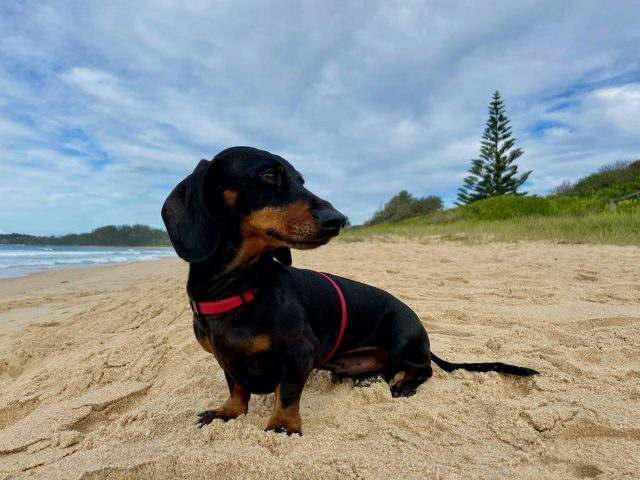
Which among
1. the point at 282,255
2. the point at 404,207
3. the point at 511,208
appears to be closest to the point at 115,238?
the point at 404,207

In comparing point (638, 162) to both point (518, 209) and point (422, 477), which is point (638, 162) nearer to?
point (518, 209)

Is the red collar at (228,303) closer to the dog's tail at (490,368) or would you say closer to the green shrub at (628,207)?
the dog's tail at (490,368)

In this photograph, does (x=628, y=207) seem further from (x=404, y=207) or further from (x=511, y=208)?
(x=404, y=207)

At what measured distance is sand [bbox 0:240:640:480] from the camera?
1624 mm

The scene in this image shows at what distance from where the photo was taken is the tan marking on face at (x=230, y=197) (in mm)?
2117

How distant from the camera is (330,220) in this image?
192 centimetres

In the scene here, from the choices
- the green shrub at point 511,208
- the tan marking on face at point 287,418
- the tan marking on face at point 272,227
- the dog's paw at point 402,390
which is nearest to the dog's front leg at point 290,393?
the tan marking on face at point 287,418

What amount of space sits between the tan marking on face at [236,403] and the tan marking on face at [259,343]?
0.37m

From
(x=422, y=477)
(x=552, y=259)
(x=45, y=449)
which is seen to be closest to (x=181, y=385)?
(x=45, y=449)

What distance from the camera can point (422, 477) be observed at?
4.99 ft

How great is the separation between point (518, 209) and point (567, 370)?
1965 cm

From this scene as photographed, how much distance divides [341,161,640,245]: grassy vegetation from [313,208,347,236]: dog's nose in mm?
9937

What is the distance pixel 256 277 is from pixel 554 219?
15.8 metres

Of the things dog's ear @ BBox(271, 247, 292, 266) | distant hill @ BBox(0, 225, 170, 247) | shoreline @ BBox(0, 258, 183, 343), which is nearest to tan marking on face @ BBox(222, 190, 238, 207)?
dog's ear @ BBox(271, 247, 292, 266)
